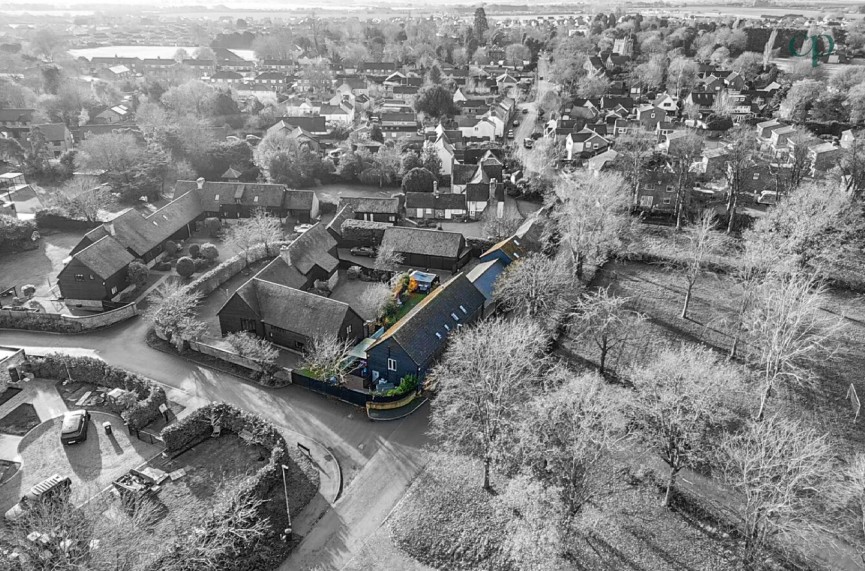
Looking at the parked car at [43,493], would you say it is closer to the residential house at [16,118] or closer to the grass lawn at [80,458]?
the grass lawn at [80,458]

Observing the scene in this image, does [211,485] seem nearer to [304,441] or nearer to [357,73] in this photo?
[304,441]

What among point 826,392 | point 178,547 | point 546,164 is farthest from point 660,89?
point 178,547

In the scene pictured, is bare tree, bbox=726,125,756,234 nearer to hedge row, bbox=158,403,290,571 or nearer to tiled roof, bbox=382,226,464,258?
tiled roof, bbox=382,226,464,258

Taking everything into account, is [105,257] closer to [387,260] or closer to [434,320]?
[387,260]

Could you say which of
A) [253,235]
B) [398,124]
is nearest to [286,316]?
[253,235]

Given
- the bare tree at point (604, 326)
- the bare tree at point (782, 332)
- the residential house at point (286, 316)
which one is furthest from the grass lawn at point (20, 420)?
the bare tree at point (782, 332)

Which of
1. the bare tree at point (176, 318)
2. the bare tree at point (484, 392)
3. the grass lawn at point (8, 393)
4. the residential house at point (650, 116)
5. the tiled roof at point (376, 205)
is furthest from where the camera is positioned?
the residential house at point (650, 116)
